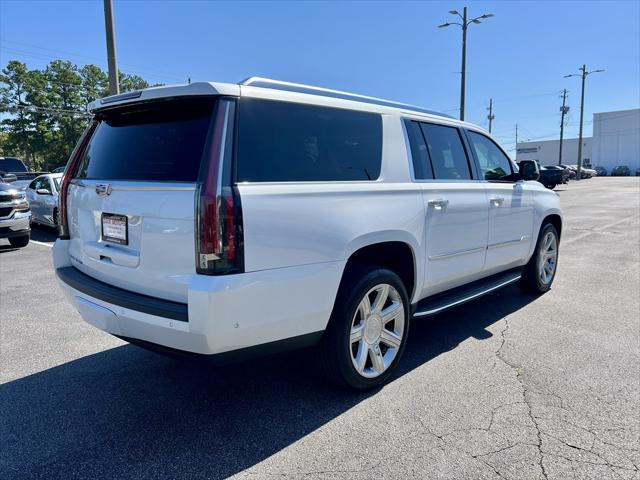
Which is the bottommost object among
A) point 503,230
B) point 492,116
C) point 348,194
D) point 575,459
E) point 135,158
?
point 575,459

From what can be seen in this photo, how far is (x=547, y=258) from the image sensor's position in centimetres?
589

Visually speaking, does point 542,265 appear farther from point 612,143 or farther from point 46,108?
point 612,143

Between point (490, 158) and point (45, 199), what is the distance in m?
10.7

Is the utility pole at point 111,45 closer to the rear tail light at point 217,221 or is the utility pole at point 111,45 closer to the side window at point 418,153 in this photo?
the side window at point 418,153

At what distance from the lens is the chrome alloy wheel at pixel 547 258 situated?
18.7ft

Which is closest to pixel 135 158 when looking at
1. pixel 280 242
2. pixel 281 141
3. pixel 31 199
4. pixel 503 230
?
pixel 281 141

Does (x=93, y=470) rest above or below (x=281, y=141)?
below

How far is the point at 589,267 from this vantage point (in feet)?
24.3

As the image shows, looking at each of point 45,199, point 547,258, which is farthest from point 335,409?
point 45,199

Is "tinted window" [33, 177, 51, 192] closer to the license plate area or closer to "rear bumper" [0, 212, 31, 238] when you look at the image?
"rear bumper" [0, 212, 31, 238]

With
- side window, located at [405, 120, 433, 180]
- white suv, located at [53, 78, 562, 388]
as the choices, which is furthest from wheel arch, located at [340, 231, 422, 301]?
side window, located at [405, 120, 433, 180]

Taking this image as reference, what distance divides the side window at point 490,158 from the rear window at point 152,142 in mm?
2965

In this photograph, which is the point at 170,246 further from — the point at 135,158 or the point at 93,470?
the point at 93,470

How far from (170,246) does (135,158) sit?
0.77 metres
